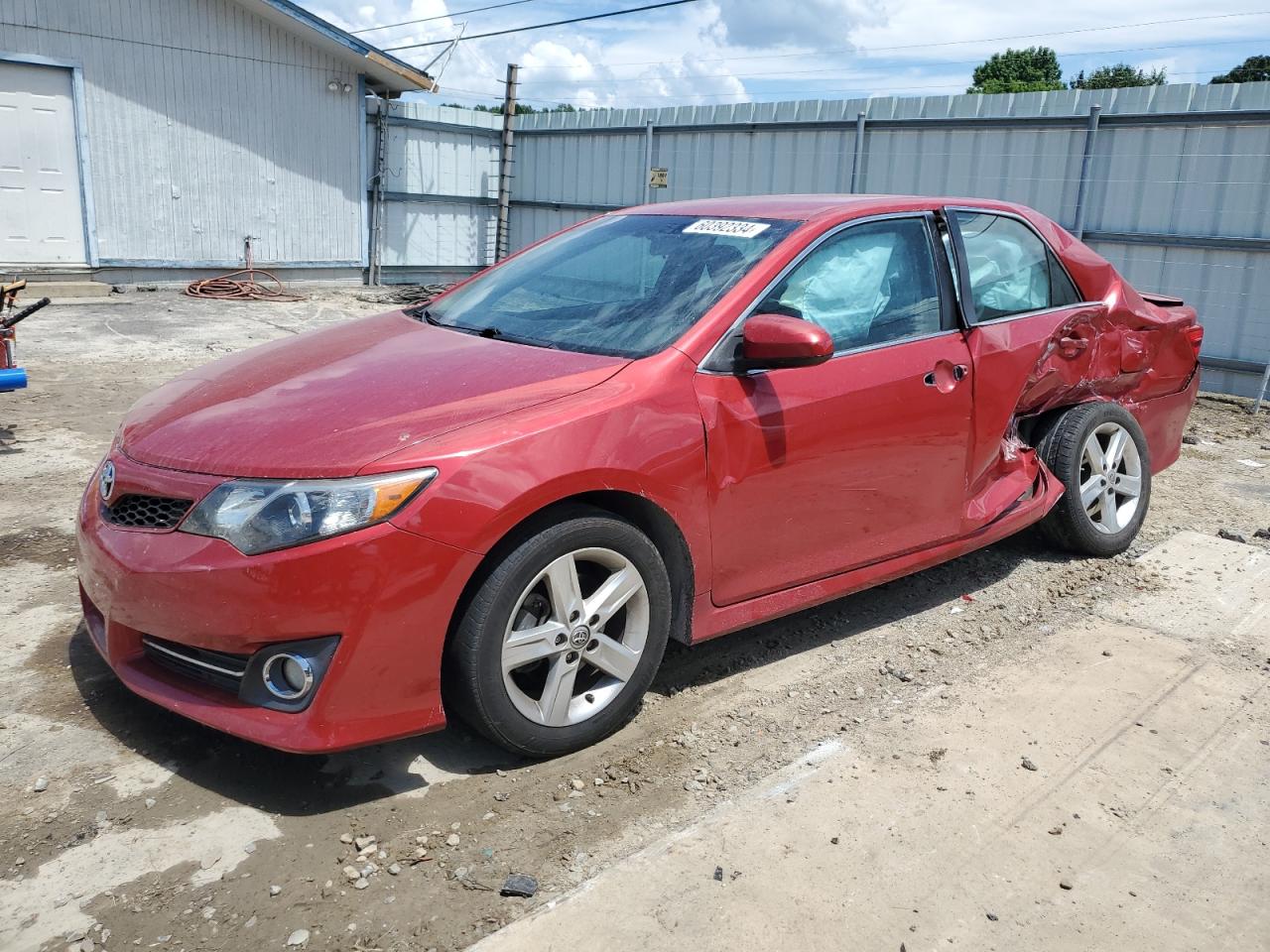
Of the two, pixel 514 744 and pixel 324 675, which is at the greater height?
pixel 324 675

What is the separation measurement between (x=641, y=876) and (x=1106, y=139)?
10035 millimetres

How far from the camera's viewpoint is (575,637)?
3.08m

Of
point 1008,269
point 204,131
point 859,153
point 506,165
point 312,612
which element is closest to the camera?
point 312,612

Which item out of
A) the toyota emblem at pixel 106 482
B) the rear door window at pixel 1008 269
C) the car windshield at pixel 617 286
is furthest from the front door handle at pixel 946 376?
the toyota emblem at pixel 106 482

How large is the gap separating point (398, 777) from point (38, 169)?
1409cm

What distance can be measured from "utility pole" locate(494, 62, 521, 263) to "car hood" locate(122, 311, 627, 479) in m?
14.9

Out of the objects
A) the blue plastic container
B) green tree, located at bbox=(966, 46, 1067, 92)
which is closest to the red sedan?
the blue plastic container

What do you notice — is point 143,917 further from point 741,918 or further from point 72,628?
point 72,628

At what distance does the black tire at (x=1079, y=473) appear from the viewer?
476 cm

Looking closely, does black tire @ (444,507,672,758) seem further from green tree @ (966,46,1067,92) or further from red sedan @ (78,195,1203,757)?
green tree @ (966,46,1067,92)

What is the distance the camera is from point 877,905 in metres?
2.58

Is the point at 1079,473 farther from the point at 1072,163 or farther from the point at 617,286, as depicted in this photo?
the point at 1072,163

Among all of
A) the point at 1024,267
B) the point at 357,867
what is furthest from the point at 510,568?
the point at 1024,267

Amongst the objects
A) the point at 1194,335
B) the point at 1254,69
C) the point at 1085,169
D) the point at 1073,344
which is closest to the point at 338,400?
the point at 1073,344
